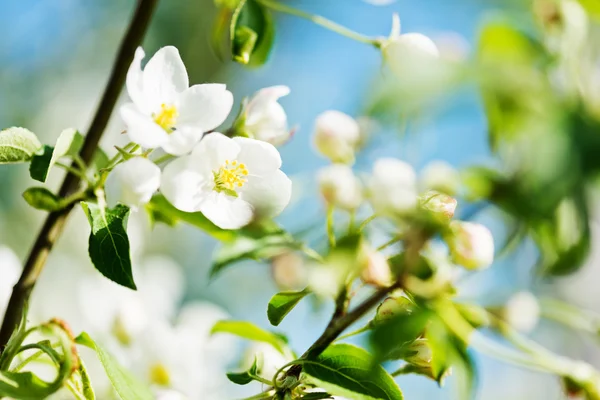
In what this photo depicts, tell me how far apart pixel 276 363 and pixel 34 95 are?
2162 millimetres

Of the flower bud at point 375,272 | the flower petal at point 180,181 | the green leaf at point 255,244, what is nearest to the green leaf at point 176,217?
the green leaf at point 255,244

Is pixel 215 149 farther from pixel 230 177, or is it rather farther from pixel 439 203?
pixel 439 203

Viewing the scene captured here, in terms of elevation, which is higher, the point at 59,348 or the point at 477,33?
the point at 477,33

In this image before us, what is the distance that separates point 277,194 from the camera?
653 mm

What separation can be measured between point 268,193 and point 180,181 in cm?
8

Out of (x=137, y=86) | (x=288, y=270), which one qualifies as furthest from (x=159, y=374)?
(x=137, y=86)

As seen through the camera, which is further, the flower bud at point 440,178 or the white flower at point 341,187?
the white flower at point 341,187

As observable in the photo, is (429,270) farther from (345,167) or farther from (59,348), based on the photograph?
(59,348)

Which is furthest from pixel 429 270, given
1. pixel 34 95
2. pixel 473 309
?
pixel 34 95

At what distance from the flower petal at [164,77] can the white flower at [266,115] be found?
0.19ft

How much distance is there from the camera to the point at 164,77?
66 centimetres

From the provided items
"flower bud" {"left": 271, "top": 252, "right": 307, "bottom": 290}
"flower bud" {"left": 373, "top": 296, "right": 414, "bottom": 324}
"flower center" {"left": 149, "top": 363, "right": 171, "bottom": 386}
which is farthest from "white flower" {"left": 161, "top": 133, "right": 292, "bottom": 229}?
"flower center" {"left": 149, "top": 363, "right": 171, "bottom": 386}

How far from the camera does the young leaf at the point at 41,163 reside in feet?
2.05

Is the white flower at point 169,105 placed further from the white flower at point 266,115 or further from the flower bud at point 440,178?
the flower bud at point 440,178
